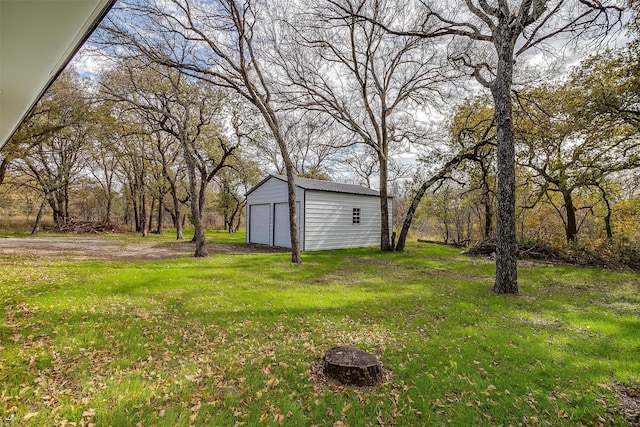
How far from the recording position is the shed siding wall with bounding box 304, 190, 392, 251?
13.7 metres

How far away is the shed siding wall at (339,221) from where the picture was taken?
1366 cm

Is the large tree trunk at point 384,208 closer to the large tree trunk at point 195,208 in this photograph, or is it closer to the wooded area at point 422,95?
the wooded area at point 422,95

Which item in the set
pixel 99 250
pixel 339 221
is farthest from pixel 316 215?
pixel 99 250

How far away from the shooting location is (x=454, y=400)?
2809mm

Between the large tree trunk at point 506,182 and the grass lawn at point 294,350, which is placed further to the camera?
the large tree trunk at point 506,182

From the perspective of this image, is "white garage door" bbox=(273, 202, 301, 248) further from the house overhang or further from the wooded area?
the house overhang

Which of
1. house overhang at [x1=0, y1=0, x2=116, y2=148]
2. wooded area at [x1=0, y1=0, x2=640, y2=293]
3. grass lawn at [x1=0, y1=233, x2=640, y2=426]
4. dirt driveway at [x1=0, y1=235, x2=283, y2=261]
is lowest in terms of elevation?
grass lawn at [x1=0, y1=233, x2=640, y2=426]

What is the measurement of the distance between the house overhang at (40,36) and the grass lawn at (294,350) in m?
2.76

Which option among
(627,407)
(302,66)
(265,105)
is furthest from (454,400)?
(302,66)

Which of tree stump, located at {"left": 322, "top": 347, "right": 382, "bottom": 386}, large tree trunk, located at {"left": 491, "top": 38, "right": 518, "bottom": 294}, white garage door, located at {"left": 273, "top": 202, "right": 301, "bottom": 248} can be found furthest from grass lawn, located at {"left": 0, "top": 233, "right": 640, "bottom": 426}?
white garage door, located at {"left": 273, "top": 202, "right": 301, "bottom": 248}

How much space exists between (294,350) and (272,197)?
12.1 meters

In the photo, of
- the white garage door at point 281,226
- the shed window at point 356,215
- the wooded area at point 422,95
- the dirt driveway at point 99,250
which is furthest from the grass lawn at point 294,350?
the shed window at point 356,215

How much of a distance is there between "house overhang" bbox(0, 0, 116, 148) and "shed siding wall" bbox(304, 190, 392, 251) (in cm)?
1122

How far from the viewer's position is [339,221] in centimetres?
1483
